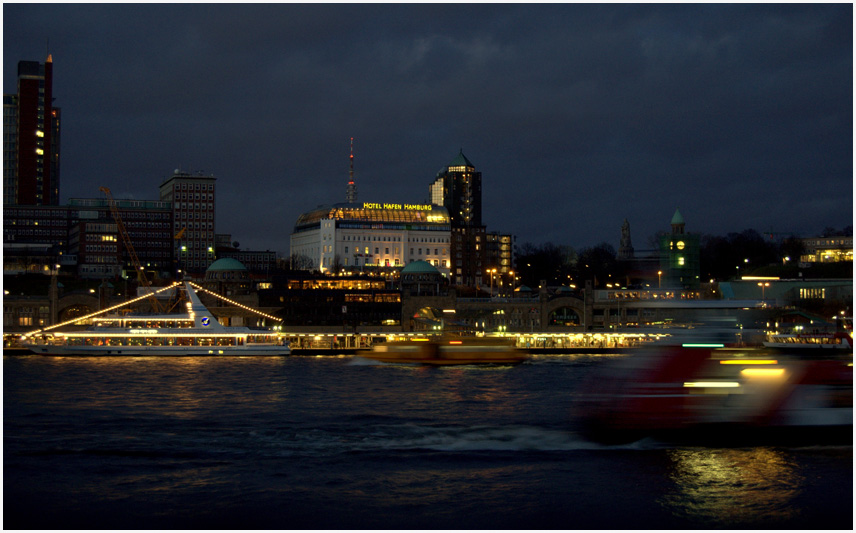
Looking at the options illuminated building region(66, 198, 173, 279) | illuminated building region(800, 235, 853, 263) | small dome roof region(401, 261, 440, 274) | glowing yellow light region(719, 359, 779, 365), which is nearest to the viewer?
glowing yellow light region(719, 359, 779, 365)

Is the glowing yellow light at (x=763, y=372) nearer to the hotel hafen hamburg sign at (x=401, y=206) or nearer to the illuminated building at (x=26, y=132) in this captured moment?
the hotel hafen hamburg sign at (x=401, y=206)

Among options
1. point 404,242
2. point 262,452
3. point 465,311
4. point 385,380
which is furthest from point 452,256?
point 262,452

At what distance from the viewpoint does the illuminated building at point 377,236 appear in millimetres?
168250

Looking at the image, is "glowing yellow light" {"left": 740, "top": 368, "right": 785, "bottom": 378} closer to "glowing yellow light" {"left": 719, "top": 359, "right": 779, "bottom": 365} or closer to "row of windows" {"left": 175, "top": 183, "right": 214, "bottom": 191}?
"glowing yellow light" {"left": 719, "top": 359, "right": 779, "bottom": 365}

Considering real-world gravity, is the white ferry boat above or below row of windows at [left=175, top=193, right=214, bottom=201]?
below

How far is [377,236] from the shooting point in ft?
559

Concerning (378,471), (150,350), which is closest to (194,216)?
(150,350)

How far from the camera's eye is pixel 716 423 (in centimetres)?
2461

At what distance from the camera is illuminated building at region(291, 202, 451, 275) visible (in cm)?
16825

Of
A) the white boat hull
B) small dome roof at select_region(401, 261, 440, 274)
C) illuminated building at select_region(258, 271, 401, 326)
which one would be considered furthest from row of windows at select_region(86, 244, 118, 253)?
the white boat hull

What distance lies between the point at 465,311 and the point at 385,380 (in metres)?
46.6

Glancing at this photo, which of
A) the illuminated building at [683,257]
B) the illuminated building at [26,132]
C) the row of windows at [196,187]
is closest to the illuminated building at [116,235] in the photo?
the row of windows at [196,187]

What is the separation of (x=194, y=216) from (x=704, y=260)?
91.8 meters

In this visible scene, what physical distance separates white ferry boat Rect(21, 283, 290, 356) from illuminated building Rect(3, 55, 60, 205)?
112744 millimetres
